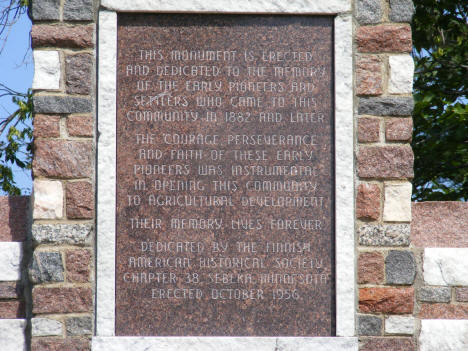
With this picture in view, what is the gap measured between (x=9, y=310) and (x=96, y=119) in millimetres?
1333

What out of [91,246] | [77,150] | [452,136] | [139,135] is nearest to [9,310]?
[91,246]

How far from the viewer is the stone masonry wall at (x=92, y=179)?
3.98 m

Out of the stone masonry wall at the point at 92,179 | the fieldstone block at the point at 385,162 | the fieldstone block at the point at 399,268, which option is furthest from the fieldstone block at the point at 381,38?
the fieldstone block at the point at 399,268

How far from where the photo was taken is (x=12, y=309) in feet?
13.8

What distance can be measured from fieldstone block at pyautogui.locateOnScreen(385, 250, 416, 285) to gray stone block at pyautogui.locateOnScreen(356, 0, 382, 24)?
145 cm

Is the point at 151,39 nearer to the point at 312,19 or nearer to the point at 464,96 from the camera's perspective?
the point at 312,19

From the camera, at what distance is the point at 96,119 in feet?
13.4

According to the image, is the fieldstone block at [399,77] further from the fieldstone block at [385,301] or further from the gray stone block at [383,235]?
the fieldstone block at [385,301]

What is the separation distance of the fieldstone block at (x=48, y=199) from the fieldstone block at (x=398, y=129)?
2.05 meters

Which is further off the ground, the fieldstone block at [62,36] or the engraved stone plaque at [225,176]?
the fieldstone block at [62,36]

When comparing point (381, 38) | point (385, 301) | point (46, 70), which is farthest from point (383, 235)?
point (46, 70)

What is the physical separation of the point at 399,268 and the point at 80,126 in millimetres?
2142

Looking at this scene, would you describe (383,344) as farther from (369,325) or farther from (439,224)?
(439,224)

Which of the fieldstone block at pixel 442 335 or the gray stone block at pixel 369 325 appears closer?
the gray stone block at pixel 369 325
